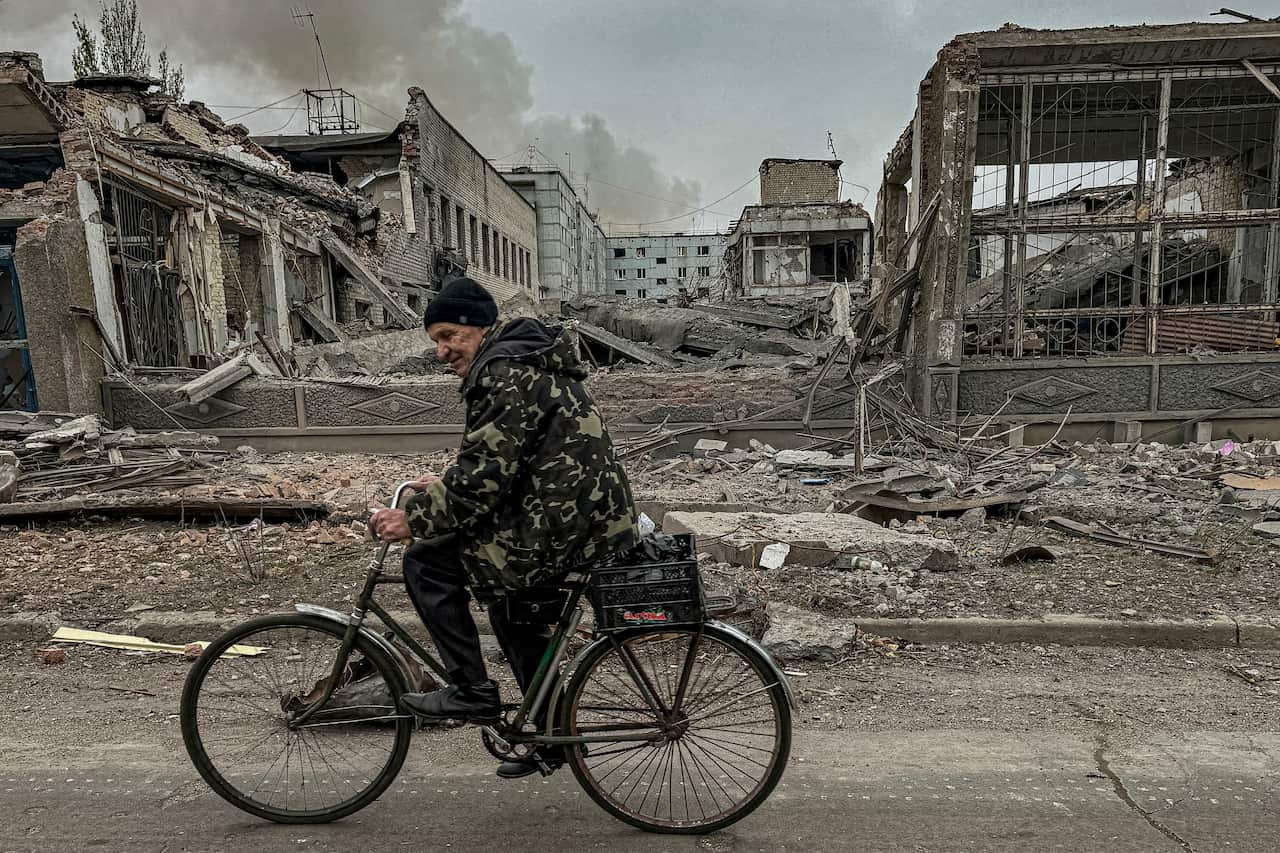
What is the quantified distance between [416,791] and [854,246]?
34582 mm

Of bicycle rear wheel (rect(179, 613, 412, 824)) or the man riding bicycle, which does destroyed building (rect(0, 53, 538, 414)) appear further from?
the man riding bicycle

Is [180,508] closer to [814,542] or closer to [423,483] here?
[423,483]

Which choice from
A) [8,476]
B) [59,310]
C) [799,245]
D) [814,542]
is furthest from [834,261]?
[8,476]

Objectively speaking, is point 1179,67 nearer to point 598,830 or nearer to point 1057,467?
point 1057,467

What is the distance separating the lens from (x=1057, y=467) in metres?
8.63

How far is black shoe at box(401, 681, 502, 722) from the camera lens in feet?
8.52

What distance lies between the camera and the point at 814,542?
5.49 meters

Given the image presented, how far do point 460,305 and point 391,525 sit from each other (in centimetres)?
75

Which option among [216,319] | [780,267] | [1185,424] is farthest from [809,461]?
[780,267]

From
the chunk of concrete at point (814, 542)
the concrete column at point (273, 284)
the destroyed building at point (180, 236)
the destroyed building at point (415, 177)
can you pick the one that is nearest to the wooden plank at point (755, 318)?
the destroyed building at point (180, 236)

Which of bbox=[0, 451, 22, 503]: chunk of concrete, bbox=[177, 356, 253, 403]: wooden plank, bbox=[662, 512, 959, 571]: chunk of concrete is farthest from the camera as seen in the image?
bbox=[177, 356, 253, 403]: wooden plank

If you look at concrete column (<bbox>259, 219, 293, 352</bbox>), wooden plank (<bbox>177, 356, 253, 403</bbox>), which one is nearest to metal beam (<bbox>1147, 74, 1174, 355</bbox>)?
wooden plank (<bbox>177, 356, 253, 403</bbox>)

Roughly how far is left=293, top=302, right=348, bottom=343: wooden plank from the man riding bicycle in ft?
48.7

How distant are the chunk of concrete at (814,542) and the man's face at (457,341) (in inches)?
124
